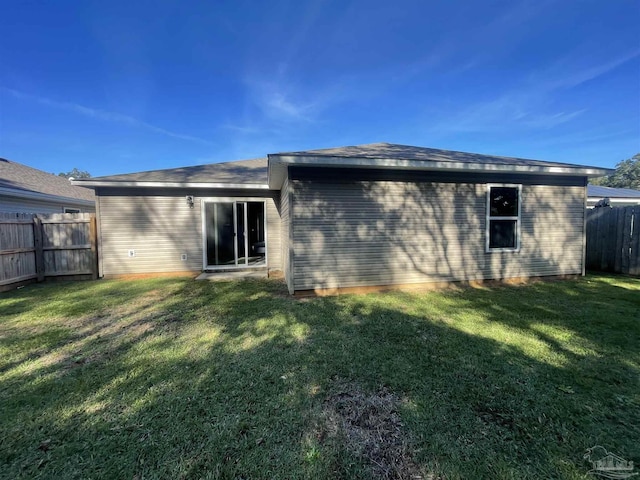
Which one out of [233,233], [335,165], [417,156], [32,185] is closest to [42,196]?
[32,185]

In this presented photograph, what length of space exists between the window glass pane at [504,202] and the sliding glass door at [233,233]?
20.2 ft

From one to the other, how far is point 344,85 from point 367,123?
3.96 metres

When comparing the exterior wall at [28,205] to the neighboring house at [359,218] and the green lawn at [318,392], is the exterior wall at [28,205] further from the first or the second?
the green lawn at [318,392]

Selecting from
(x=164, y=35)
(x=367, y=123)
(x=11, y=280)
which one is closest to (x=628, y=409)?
(x=11, y=280)

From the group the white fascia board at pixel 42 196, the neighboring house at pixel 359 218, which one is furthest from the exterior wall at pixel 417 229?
the white fascia board at pixel 42 196

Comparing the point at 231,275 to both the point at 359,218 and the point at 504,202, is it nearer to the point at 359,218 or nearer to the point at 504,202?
the point at 359,218

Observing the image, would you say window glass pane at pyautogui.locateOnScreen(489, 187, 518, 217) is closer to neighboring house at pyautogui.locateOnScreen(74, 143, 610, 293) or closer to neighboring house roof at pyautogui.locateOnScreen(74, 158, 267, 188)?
neighboring house at pyautogui.locateOnScreen(74, 143, 610, 293)

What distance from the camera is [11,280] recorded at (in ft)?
20.4

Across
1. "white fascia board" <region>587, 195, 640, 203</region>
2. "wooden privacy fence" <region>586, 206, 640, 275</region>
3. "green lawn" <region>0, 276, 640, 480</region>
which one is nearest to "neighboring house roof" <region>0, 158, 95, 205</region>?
"green lawn" <region>0, 276, 640, 480</region>

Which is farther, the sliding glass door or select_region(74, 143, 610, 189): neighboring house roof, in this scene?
the sliding glass door

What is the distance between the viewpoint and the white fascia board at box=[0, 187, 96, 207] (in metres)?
8.55

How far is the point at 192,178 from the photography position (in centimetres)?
786

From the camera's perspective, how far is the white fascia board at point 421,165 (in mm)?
4949

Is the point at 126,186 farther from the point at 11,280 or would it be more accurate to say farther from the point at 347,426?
the point at 347,426
